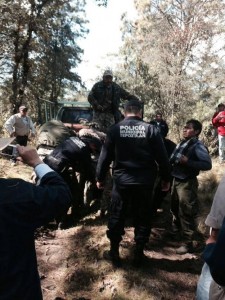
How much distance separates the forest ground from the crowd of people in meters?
0.17

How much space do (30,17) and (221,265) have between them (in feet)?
56.7

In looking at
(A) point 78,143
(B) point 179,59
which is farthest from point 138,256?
(B) point 179,59

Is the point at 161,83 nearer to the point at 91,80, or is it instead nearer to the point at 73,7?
the point at 73,7

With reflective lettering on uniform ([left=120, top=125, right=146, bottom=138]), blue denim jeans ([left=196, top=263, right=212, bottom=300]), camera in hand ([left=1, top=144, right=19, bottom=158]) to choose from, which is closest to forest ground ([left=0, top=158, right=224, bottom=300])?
blue denim jeans ([left=196, top=263, right=212, bottom=300])

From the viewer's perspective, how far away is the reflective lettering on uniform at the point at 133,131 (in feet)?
13.6

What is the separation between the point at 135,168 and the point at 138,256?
113 cm

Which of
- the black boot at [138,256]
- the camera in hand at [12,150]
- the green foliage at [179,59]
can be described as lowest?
the black boot at [138,256]

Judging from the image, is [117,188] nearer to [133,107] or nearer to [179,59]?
[133,107]

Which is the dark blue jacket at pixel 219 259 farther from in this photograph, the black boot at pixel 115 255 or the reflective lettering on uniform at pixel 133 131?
the black boot at pixel 115 255

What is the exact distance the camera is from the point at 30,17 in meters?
16.8

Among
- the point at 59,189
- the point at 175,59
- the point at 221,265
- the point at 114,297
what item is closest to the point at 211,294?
the point at 221,265

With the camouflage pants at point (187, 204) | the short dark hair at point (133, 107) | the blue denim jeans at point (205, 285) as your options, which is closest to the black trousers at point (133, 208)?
the camouflage pants at point (187, 204)

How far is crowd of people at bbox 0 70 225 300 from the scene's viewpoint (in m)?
1.76

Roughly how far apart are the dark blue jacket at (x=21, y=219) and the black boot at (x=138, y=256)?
2664 mm
